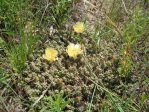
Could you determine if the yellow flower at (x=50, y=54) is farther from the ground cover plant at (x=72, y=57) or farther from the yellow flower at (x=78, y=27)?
the yellow flower at (x=78, y=27)

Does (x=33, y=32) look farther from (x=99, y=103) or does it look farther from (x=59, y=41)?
(x=99, y=103)

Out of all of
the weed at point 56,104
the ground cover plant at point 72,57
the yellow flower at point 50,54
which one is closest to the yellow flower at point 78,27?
the ground cover plant at point 72,57

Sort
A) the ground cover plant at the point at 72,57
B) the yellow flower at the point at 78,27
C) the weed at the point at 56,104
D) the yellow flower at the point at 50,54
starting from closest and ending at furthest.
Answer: the weed at the point at 56,104, the ground cover plant at the point at 72,57, the yellow flower at the point at 50,54, the yellow flower at the point at 78,27

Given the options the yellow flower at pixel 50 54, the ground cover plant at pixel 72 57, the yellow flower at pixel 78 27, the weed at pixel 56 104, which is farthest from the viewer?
the yellow flower at pixel 78 27

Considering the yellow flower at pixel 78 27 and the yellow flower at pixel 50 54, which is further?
the yellow flower at pixel 78 27

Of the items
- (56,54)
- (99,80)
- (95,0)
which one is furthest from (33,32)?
(95,0)

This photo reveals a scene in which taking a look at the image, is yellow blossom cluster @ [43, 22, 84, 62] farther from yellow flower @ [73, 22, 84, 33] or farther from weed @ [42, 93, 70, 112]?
weed @ [42, 93, 70, 112]

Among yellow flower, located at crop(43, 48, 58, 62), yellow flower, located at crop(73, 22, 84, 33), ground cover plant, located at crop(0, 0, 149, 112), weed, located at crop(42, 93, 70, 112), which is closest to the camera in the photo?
weed, located at crop(42, 93, 70, 112)

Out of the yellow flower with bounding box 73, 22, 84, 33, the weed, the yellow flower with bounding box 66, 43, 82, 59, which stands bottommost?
the weed

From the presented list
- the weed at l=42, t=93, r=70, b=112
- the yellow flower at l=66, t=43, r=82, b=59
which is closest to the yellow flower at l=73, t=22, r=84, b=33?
the yellow flower at l=66, t=43, r=82, b=59
